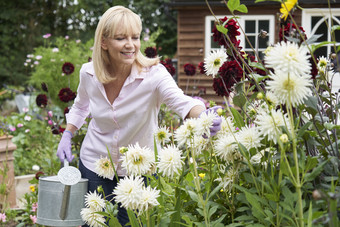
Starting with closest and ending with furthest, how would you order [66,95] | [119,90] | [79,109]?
[119,90]
[79,109]
[66,95]

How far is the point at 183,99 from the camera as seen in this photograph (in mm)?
1694

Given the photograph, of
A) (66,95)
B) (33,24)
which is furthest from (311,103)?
(33,24)

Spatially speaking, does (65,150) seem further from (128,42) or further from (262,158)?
(262,158)

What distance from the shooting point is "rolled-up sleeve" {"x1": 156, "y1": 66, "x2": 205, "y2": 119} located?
1.64m

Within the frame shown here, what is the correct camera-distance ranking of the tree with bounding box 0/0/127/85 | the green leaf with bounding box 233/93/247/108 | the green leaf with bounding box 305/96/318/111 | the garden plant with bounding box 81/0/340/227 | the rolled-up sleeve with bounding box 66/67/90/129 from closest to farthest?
the garden plant with bounding box 81/0/340/227 < the green leaf with bounding box 305/96/318/111 < the green leaf with bounding box 233/93/247/108 < the rolled-up sleeve with bounding box 66/67/90/129 < the tree with bounding box 0/0/127/85

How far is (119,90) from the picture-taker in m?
2.10

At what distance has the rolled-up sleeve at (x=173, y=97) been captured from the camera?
1.64 metres

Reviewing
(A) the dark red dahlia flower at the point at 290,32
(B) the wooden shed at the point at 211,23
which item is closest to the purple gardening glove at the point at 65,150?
(A) the dark red dahlia flower at the point at 290,32

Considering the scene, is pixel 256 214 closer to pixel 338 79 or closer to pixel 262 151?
pixel 262 151

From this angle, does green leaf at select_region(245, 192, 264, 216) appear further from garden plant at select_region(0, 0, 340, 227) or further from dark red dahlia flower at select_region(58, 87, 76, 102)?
dark red dahlia flower at select_region(58, 87, 76, 102)

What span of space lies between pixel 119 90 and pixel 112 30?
0.29m

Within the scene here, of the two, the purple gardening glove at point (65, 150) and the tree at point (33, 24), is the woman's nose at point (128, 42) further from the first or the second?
the tree at point (33, 24)

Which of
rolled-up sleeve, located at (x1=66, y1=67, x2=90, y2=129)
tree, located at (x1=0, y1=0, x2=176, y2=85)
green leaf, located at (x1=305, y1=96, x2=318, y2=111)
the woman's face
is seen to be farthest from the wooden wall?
green leaf, located at (x1=305, y1=96, x2=318, y2=111)

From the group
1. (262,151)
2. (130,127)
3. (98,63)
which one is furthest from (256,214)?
(98,63)
